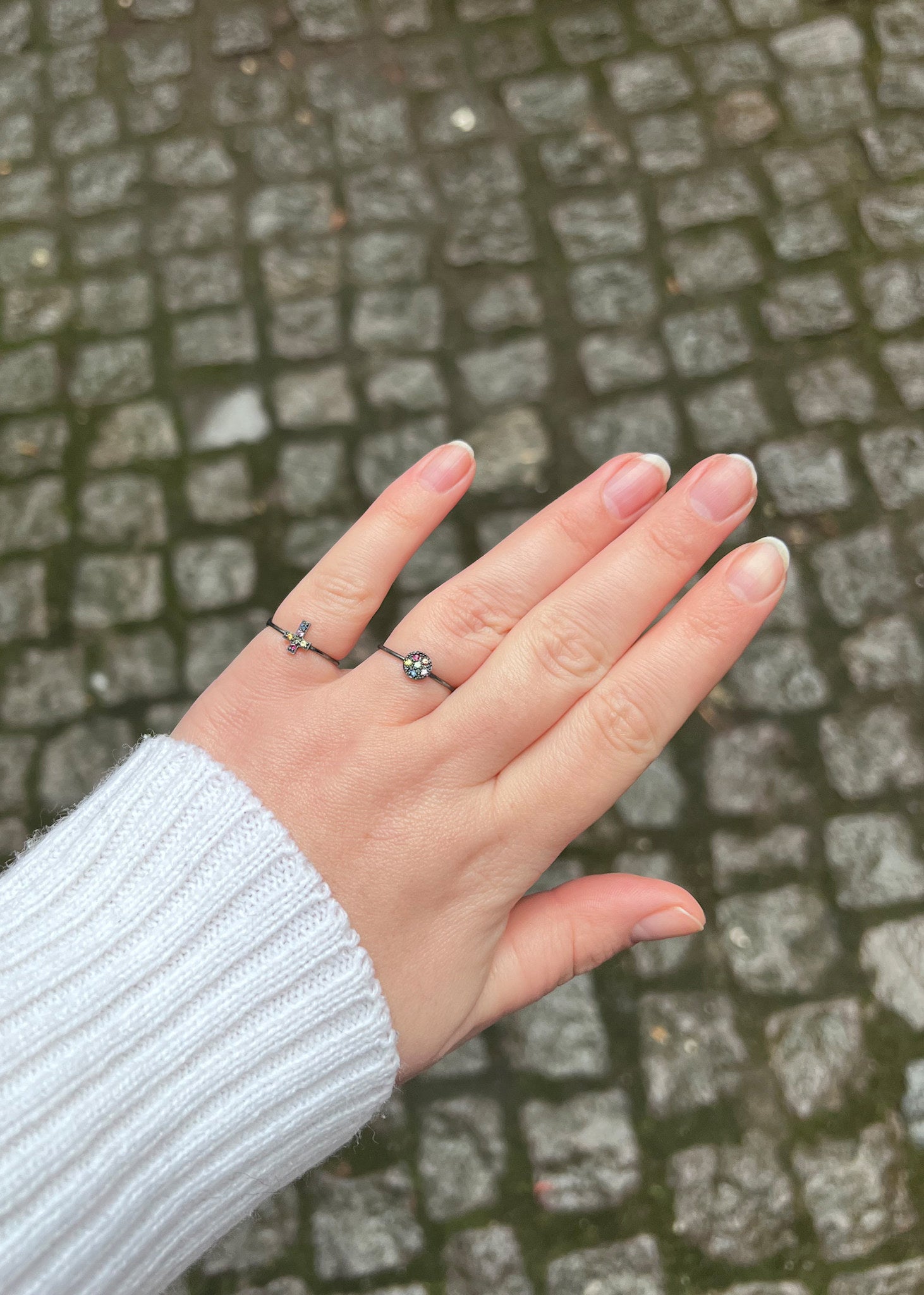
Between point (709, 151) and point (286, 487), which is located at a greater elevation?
point (709, 151)

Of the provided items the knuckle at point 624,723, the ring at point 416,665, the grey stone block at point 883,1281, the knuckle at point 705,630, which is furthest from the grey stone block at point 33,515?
the grey stone block at point 883,1281

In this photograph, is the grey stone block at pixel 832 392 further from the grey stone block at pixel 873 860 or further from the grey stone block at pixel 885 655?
the grey stone block at pixel 873 860

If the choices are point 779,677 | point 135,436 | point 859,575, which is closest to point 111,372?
point 135,436

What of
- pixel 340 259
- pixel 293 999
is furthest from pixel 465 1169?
pixel 340 259

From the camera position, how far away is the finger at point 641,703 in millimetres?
1857

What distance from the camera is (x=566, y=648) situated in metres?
1.91

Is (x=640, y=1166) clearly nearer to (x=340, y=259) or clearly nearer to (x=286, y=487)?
(x=286, y=487)

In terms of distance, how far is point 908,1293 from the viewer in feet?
7.48

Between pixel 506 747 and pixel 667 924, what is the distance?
0.47 metres

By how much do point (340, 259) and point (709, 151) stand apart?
1.35m

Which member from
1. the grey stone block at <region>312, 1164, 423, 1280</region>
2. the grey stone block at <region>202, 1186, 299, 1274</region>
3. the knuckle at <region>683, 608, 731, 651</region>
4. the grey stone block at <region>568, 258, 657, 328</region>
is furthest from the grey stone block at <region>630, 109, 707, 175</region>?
the grey stone block at <region>202, 1186, 299, 1274</region>

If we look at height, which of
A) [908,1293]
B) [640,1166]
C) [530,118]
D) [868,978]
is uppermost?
[530,118]

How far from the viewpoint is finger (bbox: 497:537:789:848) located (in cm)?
186

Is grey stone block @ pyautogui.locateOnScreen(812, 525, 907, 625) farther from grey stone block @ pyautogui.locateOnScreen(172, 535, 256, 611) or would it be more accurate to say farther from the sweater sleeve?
the sweater sleeve
